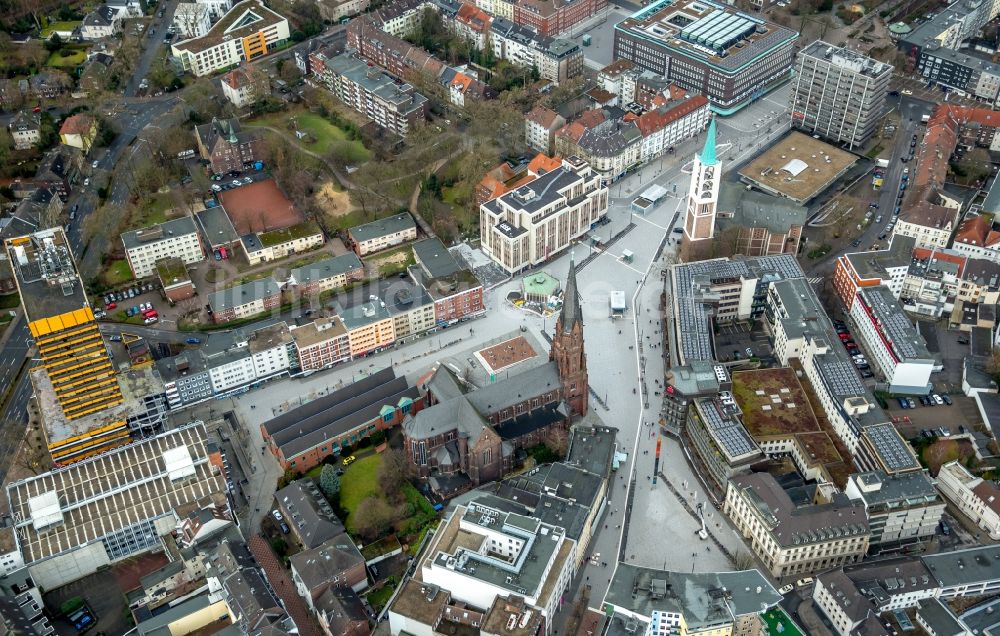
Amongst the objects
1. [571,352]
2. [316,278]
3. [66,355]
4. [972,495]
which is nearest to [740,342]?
[571,352]

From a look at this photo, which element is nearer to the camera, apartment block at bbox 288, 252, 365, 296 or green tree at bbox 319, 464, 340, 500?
green tree at bbox 319, 464, 340, 500

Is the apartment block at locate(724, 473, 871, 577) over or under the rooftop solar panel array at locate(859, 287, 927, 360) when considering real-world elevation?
under

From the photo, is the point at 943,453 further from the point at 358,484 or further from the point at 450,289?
the point at 358,484

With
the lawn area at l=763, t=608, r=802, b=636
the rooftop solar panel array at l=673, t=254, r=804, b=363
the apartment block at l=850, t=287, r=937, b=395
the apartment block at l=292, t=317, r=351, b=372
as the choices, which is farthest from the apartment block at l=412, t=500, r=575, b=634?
the apartment block at l=850, t=287, r=937, b=395

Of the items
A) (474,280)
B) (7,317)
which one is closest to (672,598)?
(474,280)

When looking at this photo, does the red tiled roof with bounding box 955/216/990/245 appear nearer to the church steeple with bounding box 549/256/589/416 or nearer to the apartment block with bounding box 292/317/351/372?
the church steeple with bounding box 549/256/589/416

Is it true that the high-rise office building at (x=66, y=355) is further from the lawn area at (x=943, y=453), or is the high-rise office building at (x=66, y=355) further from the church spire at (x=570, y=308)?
the lawn area at (x=943, y=453)

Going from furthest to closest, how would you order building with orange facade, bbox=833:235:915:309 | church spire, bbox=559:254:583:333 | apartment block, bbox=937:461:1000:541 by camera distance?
building with orange facade, bbox=833:235:915:309 < church spire, bbox=559:254:583:333 < apartment block, bbox=937:461:1000:541
